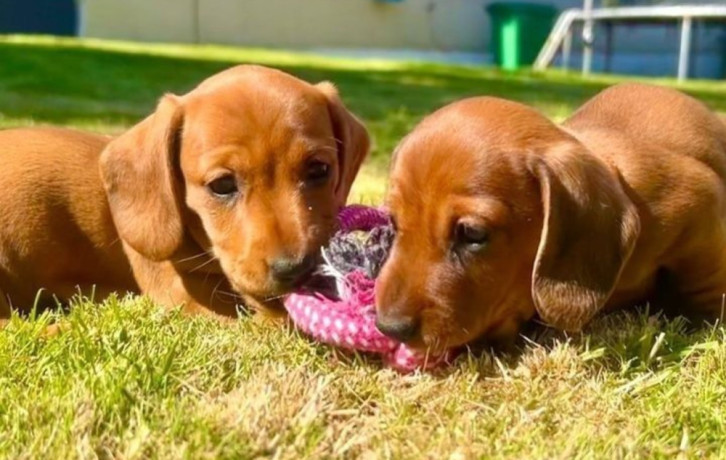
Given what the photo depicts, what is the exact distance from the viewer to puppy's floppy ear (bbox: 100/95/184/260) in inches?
148

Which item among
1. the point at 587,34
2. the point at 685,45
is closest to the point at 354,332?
the point at 685,45

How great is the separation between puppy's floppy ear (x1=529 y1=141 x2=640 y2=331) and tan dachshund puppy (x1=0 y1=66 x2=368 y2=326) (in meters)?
0.79

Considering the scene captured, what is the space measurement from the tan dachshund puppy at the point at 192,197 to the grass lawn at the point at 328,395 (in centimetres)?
31

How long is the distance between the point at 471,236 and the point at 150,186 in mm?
1393

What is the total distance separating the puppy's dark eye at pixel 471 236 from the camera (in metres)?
2.97

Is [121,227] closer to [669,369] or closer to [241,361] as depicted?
[241,361]

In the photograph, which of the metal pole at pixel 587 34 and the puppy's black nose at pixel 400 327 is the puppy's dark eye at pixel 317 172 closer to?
the puppy's black nose at pixel 400 327

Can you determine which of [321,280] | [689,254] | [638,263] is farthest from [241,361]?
[689,254]

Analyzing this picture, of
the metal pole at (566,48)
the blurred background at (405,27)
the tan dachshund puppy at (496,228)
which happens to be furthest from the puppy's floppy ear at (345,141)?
the metal pole at (566,48)

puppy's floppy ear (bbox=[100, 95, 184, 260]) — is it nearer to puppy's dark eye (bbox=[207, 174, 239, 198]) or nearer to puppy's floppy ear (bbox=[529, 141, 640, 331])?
puppy's dark eye (bbox=[207, 174, 239, 198])

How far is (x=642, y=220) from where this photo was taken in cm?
340

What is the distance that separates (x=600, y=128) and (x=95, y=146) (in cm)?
210

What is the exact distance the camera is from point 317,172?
3680 mm

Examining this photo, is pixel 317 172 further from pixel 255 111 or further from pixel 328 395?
pixel 328 395
